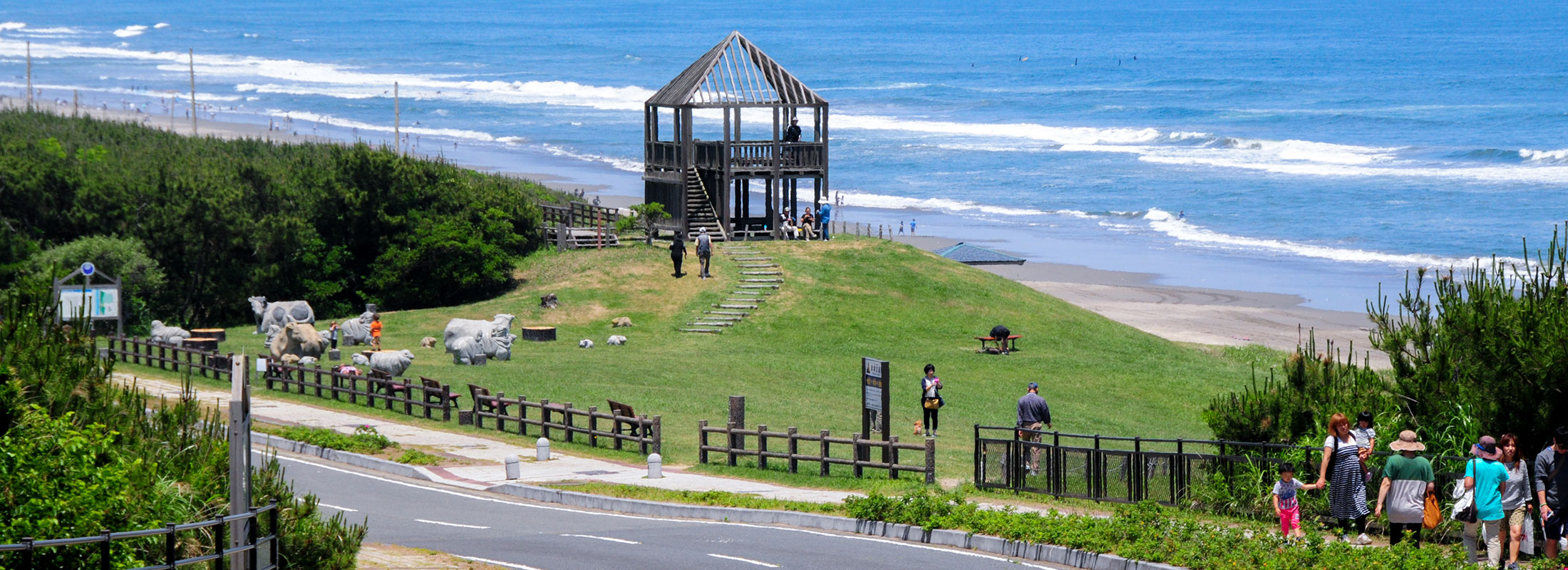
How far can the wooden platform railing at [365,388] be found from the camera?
29400mm

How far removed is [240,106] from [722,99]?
9205cm

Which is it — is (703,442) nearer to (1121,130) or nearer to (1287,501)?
(1287,501)

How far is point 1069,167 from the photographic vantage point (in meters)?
99.9

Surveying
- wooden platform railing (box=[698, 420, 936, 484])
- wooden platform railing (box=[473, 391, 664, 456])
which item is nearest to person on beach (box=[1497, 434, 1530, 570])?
wooden platform railing (box=[698, 420, 936, 484])

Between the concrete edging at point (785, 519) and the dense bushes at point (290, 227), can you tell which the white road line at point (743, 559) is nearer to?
the concrete edging at point (785, 519)

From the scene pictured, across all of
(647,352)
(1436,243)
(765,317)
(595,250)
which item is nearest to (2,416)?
(647,352)

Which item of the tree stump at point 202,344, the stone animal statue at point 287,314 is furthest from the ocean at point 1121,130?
the tree stump at point 202,344

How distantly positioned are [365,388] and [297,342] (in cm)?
394

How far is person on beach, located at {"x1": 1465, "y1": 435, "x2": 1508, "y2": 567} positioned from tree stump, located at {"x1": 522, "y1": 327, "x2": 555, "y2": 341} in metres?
26.5

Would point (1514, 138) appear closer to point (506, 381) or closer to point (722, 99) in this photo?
point (722, 99)

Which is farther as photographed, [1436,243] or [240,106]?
[240,106]

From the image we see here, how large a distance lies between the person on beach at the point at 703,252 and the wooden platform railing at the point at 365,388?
1180cm

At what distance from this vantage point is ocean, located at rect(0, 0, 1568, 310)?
234ft

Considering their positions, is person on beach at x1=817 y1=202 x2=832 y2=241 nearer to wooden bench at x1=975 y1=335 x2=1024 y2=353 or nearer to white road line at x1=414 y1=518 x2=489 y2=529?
wooden bench at x1=975 y1=335 x2=1024 y2=353
